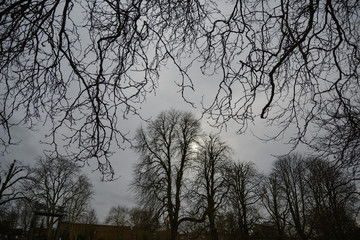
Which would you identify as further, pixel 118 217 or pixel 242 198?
pixel 118 217

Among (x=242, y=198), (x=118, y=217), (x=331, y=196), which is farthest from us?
(x=118, y=217)

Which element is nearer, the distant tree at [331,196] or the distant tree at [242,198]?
the distant tree at [331,196]

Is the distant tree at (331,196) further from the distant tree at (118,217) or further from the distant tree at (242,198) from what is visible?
the distant tree at (118,217)

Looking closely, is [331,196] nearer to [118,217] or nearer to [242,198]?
[242,198]

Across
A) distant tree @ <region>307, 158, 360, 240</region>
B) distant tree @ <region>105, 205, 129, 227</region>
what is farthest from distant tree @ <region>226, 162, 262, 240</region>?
distant tree @ <region>105, 205, 129, 227</region>

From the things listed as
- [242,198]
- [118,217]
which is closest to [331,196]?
[242,198]

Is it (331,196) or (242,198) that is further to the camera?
(242,198)

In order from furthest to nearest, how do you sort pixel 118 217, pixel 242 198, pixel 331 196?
pixel 118 217, pixel 242 198, pixel 331 196

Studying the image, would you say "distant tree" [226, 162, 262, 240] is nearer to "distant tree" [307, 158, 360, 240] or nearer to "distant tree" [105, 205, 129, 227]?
"distant tree" [307, 158, 360, 240]

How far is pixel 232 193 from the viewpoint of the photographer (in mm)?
19297

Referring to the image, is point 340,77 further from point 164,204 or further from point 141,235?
point 141,235

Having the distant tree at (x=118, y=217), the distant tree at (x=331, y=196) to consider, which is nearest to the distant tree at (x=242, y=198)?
the distant tree at (x=331, y=196)

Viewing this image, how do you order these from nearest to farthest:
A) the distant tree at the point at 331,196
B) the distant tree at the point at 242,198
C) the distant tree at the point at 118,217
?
the distant tree at the point at 331,196 < the distant tree at the point at 242,198 < the distant tree at the point at 118,217

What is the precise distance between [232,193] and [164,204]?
636 cm
